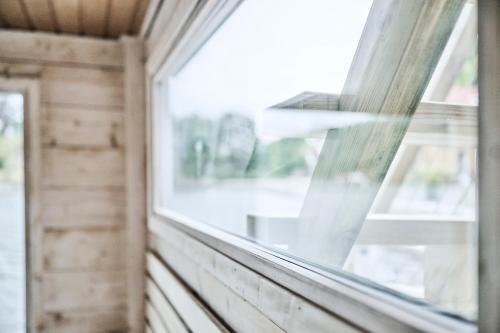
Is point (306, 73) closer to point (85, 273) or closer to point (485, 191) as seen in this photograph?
point (485, 191)

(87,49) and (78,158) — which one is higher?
(87,49)

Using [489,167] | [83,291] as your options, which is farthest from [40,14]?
[489,167]

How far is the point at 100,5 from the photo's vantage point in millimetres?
2416

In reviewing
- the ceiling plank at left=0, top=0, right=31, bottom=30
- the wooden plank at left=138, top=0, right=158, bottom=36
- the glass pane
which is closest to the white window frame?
the wooden plank at left=138, top=0, right=158, bottom=36

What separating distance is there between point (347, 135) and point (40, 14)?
2.10 m

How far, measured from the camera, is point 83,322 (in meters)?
2.96

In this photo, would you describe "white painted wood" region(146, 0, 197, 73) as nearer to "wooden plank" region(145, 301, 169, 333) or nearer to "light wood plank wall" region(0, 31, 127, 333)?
"light wood plank wall" region(0, 31, 127, 333)

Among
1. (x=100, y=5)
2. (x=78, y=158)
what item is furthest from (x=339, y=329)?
(x=78, y=158)

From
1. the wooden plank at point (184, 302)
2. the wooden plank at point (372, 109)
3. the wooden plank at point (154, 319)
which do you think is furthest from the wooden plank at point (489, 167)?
the wooden plank at point (154, 319)

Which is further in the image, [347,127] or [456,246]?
[347,127]

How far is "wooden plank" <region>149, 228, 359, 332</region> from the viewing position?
2.76 ft

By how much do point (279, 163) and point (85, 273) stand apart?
1933 mm

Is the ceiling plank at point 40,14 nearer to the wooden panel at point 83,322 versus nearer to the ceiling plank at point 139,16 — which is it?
the ceiling plank at point 139,16

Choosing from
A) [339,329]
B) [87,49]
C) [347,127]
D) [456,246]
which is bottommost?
[339,329]
